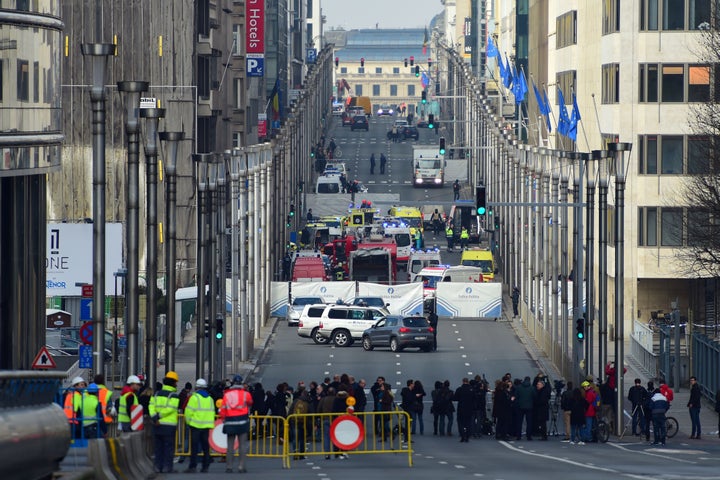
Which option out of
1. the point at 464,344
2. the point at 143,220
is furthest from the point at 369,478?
the point at 143,220

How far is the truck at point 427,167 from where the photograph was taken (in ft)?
479

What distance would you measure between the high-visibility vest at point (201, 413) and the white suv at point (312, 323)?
41.4 meters

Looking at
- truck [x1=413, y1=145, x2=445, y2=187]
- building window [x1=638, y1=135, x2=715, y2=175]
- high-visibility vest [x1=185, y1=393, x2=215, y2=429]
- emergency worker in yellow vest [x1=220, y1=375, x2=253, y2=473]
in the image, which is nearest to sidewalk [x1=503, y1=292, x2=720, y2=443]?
building window [x1=638, y1=135, x2=715, y2=175]

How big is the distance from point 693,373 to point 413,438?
15.9 metres

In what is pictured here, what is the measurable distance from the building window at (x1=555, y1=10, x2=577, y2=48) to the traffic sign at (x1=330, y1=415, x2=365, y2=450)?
65112 mm

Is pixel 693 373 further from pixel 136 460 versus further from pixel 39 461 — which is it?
pixel 39 461

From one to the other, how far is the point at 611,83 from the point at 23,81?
140ft

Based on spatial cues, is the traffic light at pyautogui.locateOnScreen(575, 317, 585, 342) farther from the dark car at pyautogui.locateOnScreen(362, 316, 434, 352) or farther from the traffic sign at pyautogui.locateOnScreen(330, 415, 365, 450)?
the traffic sign at pyautogui.locateOnScreen(330, 415, 365, 450)

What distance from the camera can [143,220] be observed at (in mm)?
82062

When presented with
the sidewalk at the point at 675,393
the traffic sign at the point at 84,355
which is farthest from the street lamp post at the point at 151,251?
the sidewalk at the point at 675,393

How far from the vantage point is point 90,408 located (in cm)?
2641

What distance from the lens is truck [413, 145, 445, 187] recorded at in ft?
479

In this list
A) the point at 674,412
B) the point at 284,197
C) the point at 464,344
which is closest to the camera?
the point at 674,412

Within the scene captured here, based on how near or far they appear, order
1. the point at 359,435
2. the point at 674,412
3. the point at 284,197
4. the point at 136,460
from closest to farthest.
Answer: the point at 136,460, the point at 359,435, the point at 674,412, the point at 284,197
